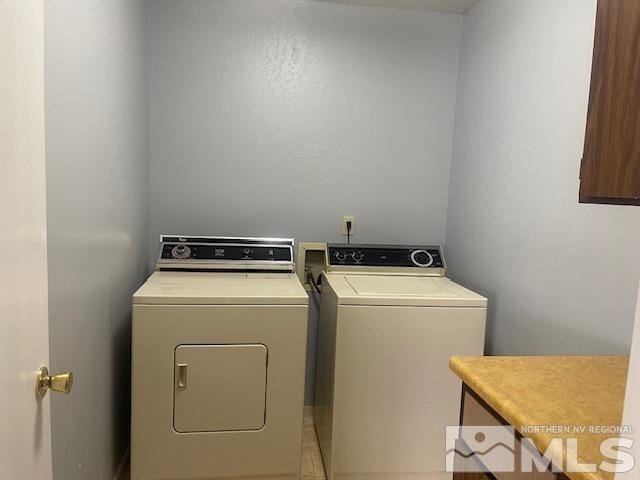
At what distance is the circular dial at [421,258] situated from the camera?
8.26 ft

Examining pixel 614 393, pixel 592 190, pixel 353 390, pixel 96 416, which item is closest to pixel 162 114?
pixel 96 416

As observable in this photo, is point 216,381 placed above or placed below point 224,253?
below

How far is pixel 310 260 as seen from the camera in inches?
106

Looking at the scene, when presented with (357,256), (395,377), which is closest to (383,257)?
(357,256)

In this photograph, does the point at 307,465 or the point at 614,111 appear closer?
the point at 614,111

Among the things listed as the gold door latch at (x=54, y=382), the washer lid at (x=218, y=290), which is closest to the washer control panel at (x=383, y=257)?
the washer lid at (x=218, y=290)

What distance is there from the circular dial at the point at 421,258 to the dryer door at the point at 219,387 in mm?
1039

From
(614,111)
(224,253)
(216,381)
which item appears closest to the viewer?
(614,111)

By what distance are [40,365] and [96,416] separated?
94 centimetres

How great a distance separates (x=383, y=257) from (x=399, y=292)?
48 centimetres

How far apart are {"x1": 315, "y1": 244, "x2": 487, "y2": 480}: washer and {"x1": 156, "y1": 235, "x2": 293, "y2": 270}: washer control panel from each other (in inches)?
18.6

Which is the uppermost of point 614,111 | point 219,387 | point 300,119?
point 300,119

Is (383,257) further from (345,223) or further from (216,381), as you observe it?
(216,381)

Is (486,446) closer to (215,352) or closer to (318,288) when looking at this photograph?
(215,352)
